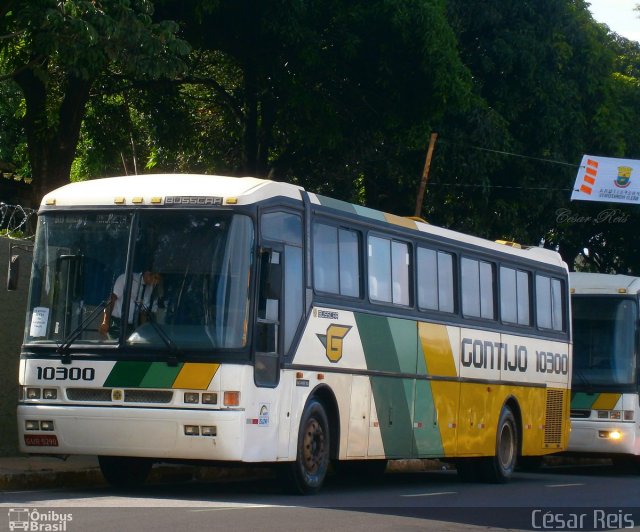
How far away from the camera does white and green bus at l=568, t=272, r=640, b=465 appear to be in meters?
19.8

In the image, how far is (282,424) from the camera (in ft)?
38.9

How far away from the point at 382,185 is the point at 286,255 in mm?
16513

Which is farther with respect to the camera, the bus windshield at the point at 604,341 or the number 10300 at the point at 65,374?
the bus windshield at the point at 604,341

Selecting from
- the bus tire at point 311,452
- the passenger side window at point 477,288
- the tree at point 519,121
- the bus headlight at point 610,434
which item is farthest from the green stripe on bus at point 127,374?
the tree at point 519,121

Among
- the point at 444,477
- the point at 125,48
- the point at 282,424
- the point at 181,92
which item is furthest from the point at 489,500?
the point at 181,92

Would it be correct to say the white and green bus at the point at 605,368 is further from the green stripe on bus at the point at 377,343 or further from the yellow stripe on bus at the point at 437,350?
the green stripe on bus at the point at 377,343

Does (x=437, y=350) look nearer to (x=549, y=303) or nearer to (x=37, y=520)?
(x=549, y=303)

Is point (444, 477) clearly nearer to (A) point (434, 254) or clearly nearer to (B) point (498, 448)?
(B) point (498, 448)

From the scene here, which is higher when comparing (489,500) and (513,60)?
(513,60)

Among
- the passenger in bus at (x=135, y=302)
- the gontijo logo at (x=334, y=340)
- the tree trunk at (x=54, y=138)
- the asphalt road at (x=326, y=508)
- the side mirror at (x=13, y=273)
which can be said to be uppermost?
the tree trunk at (x=54, y=138)

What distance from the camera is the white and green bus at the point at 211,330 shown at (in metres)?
11.3

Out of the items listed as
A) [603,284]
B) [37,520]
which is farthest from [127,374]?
[603,284]

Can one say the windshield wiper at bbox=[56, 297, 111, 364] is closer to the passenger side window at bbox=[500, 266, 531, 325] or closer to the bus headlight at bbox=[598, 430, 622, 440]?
the passenger side window at bbox=[500, 266, 531, 325]

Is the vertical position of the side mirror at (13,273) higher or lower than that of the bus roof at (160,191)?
lower
